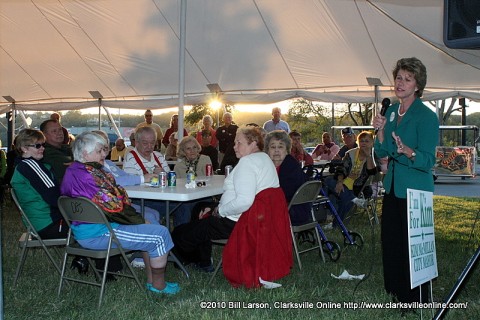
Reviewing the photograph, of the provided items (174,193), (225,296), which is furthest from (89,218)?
(225,296)

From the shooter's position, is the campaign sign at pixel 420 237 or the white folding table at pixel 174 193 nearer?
the campaign sign at pixel 420 237

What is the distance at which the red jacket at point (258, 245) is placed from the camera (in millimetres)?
3660

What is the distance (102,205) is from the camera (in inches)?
131

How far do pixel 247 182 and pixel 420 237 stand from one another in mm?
1257

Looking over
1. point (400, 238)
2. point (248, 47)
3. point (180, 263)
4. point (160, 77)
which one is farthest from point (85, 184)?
point (160, 77)

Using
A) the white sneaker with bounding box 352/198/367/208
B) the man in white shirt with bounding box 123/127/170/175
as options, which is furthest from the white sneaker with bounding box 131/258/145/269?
the white sneaker with bounding box 352/198/367/208

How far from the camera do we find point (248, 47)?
11016 mm

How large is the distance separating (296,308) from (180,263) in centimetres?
110

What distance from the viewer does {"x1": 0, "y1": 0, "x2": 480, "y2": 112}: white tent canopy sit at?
31.9 feet

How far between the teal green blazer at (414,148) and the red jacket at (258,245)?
0.91 meters

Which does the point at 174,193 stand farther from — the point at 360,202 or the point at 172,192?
the point at 360,202

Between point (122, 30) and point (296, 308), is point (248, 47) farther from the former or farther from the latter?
point (296, 308)

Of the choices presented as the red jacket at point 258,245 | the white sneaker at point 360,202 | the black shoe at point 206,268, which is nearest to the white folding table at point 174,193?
the black shoe at point 206,268

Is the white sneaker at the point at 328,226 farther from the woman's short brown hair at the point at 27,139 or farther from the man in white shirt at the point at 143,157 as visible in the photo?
the woman's short brown hair at the point at 27,139
